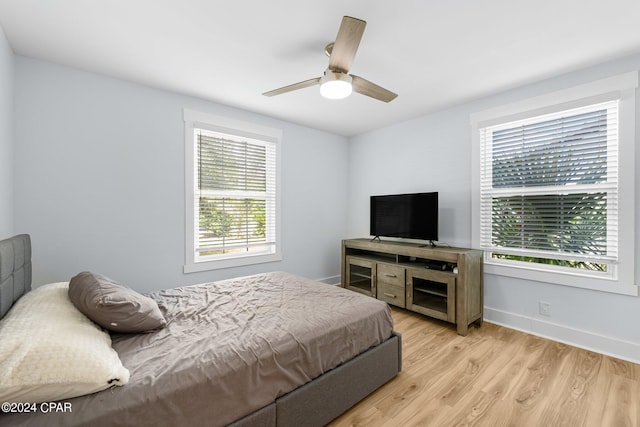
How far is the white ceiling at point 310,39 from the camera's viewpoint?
1725mm

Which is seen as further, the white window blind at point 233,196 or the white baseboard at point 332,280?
the white baseboard at point 332,280

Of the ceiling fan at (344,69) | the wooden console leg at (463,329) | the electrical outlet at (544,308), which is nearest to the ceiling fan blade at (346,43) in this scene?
the ceiling fan at (344,69)

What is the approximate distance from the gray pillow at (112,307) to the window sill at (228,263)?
1.46m

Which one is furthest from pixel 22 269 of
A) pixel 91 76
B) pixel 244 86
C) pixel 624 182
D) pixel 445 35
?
pixel 624 182

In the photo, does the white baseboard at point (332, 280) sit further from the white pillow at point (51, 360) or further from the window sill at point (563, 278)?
the white pillow at point (51, 360)

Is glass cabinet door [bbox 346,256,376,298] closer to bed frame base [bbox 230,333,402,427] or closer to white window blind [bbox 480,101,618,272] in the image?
white window blind [bbox 480,101,618,272]

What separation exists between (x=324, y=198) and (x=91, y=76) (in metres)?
3.04

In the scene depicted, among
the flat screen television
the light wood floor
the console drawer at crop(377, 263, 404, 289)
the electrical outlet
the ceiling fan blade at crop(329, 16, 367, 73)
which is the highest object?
the ceiling fan blade at crop(329, 16, 367, 73)

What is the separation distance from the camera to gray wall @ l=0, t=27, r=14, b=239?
193cm

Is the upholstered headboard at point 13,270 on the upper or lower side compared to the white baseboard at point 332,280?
upper

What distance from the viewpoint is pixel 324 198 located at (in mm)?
4391

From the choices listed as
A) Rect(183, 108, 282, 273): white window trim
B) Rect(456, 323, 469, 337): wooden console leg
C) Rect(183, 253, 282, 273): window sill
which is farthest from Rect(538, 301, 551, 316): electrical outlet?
Rect(183, 108, 282, 273): white window trim

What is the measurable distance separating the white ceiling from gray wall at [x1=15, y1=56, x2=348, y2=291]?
0.23m

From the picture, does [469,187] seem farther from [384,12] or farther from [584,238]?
[384,12]
